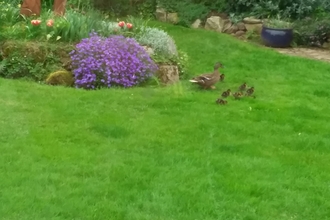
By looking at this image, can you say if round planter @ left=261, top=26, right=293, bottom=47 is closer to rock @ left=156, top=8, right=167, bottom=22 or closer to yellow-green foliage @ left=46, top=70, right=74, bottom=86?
rock @ left=156, top=8, right=167, bottom=22

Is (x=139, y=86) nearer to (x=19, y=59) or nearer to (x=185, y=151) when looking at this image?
(x=19, y=59)

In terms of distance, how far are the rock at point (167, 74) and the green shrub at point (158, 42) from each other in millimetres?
474

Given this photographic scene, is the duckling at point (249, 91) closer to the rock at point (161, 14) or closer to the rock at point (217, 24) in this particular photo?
the rock at point (217, 24)

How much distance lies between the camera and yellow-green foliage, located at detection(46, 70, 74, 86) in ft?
25.9

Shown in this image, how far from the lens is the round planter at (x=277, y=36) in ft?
37.4

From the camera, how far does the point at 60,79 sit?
7.93 meters

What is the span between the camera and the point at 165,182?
4.96 m

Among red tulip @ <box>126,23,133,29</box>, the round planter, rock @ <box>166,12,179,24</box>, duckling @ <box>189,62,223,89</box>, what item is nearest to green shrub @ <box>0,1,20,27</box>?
red tulip @ <box>126,23,133,29</box>

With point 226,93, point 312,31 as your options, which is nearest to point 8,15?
point 226,93

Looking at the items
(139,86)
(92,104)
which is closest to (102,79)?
(139,86)

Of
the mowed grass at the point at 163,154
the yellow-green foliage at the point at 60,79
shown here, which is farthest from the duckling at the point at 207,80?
the yellow-green foliage at the point at 60,79

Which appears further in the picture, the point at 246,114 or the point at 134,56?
the point at 134,56

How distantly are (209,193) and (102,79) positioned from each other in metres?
3.33

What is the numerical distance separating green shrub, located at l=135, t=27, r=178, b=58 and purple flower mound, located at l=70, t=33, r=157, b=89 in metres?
0.60
